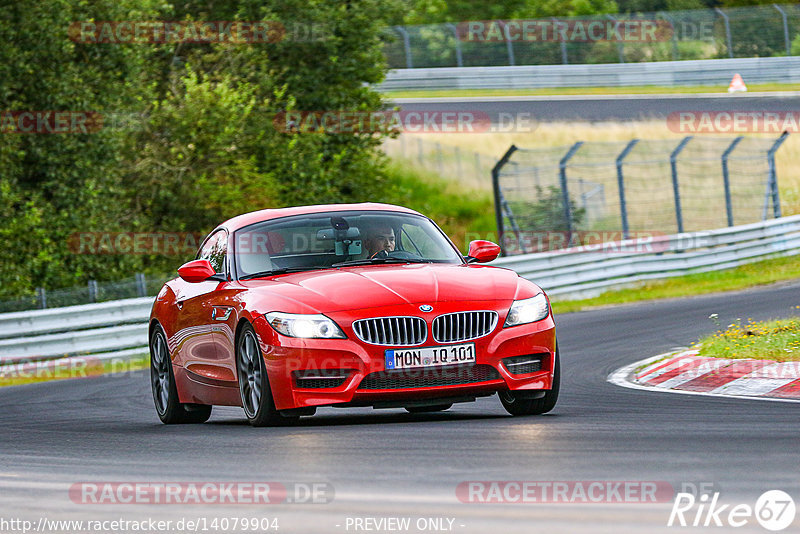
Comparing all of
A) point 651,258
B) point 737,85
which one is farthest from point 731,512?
point 737,85

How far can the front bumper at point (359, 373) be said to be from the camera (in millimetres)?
8531

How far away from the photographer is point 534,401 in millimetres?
9281

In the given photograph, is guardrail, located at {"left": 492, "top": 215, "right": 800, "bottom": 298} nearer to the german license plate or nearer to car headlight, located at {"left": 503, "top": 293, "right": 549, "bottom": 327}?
car headlight, located at {"left": 503, "top": 293, "right": 549, "bottom": 327}

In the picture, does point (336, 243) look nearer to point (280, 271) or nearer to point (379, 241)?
point (379, 241)

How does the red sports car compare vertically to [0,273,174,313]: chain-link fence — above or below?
above

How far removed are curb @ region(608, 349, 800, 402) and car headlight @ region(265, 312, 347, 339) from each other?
304 cm

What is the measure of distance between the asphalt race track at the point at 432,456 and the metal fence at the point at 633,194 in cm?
1342

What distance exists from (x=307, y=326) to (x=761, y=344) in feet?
14.7

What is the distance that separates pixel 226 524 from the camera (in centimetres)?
555

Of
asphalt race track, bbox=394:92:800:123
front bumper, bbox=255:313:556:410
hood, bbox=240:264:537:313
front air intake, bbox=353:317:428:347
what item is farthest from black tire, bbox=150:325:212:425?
asphalt race track, bbox=394:92:800:123

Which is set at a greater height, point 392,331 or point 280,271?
point 280,271

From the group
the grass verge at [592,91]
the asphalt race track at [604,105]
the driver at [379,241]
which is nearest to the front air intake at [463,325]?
the driver at [379,241]

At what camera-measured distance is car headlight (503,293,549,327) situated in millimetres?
8891
